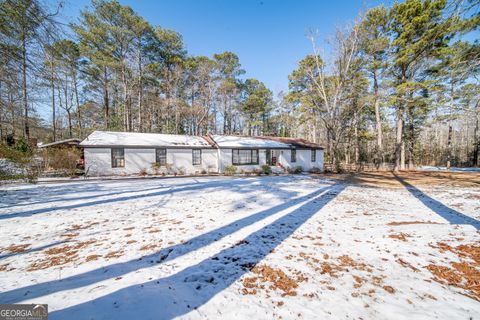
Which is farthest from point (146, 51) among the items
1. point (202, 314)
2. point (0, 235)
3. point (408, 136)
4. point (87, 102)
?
point (408, 136)

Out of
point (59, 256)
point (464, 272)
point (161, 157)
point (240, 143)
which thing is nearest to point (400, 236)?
point (464, 272)

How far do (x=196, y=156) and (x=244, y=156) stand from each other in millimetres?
4295

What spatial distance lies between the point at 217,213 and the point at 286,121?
31607mm

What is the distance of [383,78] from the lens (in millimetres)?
19266

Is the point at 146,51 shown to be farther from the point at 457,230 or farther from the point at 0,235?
the point at 457,230

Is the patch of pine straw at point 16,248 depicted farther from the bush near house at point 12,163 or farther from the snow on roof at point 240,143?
the snow on roof at point 240,143

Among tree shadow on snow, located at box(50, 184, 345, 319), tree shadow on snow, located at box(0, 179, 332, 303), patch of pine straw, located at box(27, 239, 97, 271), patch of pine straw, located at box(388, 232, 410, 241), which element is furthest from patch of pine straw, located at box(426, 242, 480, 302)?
patch of pine straw, located at box(27, 239, 97, 271)

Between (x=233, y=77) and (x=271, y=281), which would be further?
(x=233, y=77)

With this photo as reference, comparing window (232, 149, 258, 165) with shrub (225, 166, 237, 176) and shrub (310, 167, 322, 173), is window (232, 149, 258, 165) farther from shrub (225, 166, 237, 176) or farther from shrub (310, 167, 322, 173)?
shrub (310, 167, 322, 173)

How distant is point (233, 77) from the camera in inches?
1032

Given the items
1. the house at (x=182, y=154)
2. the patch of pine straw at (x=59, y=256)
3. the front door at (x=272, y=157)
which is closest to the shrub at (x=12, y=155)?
the patch of pine straw at (x=59, y=256)

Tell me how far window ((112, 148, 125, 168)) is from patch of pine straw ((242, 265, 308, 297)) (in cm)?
1381

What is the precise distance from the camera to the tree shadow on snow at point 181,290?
1976 mm

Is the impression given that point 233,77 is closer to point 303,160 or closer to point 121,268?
point 303,160
